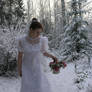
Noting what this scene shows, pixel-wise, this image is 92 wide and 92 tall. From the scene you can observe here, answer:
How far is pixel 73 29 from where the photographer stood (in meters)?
7.58

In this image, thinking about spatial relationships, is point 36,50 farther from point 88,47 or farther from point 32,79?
point 88,47

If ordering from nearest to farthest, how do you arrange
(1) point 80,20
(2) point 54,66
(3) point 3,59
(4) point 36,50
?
(4) point 36,50 → (2) point 54,66 → (3) point 3,59 → (1) point 80,20

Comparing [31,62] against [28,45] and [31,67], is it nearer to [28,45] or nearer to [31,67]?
[31,67]

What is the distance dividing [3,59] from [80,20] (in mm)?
4212

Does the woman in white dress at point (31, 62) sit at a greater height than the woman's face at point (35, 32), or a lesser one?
lesser

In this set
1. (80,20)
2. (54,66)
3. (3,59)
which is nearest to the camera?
(54,66)

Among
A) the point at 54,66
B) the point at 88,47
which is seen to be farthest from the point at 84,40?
the point at 54,66

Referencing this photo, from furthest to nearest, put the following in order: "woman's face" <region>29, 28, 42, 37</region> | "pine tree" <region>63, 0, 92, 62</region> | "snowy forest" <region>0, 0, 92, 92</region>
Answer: "pine tree" <region>63, 0, 92, 62</region> → "snowy forest" <region>0, 0, 92, 92</region> → "woman's face" <region>29, 28, 42, 37</region>

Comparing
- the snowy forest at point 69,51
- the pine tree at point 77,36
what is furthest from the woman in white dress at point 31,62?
the pine tree at point 77,36

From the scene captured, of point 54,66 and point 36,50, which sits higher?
point 36,50

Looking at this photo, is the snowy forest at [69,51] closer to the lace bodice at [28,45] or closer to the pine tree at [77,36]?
the pine tree at [77,36]

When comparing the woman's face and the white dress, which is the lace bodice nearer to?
the white dress

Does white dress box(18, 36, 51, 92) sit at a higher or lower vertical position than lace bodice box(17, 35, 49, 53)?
lower

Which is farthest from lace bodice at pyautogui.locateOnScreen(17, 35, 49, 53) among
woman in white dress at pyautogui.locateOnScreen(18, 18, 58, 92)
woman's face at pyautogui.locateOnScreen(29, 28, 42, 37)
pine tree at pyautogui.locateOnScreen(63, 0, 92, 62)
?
pine tree at pyautogui.locateOnScreen(63, 0, 92, 62)
